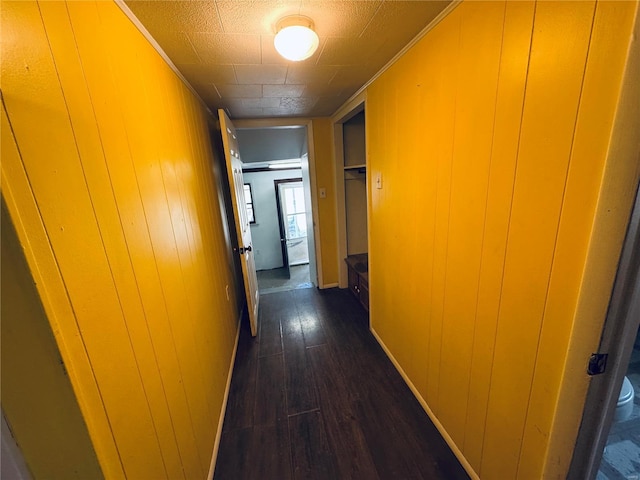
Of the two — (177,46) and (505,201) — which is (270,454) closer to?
(505,201)

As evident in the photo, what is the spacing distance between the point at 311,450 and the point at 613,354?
143 cm

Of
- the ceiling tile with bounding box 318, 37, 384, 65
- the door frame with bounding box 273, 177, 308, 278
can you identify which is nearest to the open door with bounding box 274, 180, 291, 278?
the door frame with bounding box 273, 177, 308, 278

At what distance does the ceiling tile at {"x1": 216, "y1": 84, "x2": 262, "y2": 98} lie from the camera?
186 centimetres

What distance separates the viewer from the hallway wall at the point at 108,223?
49cm

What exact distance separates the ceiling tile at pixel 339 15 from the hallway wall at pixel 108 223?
28.0 inches

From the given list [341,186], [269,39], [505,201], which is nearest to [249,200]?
[341,186]

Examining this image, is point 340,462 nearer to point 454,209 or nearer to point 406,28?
point 454,209

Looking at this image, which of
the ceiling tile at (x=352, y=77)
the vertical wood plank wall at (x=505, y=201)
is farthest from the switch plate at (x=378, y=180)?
the ceiling tile at (x=352, y=77)

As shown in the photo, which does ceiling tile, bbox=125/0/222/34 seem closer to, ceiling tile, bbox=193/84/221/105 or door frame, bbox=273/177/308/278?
ceiling tile, bbox=193/84/221/105

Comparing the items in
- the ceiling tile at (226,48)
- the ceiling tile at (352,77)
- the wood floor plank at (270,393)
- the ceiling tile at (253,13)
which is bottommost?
the wood floor plank at (270,393)

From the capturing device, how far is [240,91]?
1.95m

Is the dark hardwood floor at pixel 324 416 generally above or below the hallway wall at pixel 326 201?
below

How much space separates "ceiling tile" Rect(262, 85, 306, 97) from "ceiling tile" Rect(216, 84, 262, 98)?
0.05 metres

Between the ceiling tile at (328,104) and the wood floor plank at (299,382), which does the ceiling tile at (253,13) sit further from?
the wood floor plank at (299,382)
